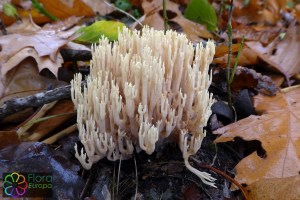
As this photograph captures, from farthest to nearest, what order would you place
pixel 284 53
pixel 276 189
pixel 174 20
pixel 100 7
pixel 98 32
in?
pixel 100 7 → pixel 174 20 → pixel 284 53 → pixel 98 32 → pixel 276 189

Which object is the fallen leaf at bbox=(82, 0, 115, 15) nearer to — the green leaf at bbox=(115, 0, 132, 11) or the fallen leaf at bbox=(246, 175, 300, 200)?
the green leaf at bbox=(115, 0, 132, 11)

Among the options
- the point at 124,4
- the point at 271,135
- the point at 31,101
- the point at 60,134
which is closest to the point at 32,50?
the point at 31,101

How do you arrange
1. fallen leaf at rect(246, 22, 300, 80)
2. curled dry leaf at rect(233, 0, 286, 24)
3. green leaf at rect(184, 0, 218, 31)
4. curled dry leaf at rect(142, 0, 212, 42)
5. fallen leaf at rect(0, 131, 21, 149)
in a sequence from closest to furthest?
1. fallen leaf at rect(0, 131, 21, 149)
2. fallen leaf at rect(246, 22, 300, 80)
3. curled dry leaf at rect(142, 0, 212, 42)
4. green leaf at rect(184, 0, 218, 31)
5. curled dry leaf at rect(233, 0, 286, 24)

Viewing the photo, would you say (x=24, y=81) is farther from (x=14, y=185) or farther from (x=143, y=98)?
(x=143, y=98)

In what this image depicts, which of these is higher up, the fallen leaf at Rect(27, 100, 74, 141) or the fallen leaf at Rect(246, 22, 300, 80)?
the fallen leaf at Rect(246, 22, 300, 80)

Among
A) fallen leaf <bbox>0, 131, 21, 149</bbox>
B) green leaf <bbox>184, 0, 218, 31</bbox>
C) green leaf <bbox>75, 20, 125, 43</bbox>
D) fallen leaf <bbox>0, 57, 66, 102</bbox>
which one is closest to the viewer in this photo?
fallen leaf <bbox>0, 131, 21, 149</bbox>

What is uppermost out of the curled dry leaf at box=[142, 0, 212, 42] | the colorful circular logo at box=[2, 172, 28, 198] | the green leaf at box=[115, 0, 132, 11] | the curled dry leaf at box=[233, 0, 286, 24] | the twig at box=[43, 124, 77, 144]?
the curled dry leaf at box=[142, 0, 212, 42]

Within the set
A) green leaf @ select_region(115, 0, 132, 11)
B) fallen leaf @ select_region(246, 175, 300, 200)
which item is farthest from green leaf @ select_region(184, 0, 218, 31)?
fallen leaf @ select_region(246, 175, 300, 200)
